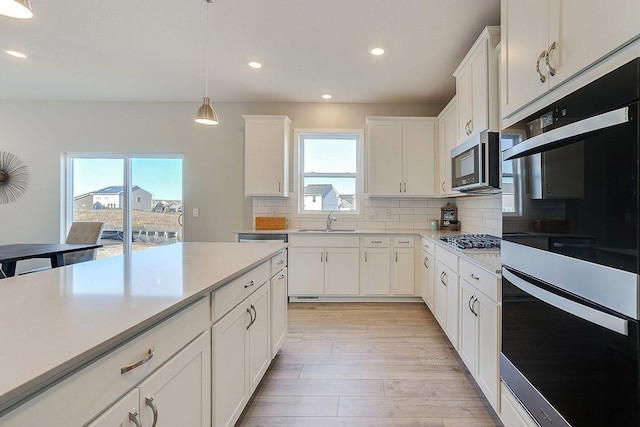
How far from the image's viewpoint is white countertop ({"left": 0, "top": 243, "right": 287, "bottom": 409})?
0.64 m

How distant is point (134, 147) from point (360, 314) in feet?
12.9

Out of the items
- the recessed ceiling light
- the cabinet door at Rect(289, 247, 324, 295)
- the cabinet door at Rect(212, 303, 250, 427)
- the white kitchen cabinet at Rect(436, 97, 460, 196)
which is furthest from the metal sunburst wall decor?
the white kitchen cabinet at Rect(436, 97, 460, 196)

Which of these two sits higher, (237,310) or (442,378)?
(237,310)

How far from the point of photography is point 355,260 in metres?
3.81

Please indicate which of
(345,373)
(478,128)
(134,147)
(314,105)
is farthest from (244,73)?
(345,373)

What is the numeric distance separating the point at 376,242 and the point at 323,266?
2.37 ft

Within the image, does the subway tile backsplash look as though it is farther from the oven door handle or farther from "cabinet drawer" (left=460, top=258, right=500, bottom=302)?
the oven door handle

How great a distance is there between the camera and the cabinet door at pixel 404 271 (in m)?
3.79

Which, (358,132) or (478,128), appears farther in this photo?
(358,132)

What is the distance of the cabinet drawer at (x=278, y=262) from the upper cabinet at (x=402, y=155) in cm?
201

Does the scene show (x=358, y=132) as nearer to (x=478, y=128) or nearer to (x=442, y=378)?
(x=478, y=128)

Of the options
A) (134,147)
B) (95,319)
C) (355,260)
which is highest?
(134,147)

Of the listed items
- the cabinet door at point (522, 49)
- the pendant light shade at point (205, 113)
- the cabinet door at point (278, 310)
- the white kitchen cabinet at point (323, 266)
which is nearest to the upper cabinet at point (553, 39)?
the cabinet door at point (522, 49)

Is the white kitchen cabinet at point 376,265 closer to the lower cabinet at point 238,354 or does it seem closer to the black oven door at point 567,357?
the lower cabinet at point 238,354
